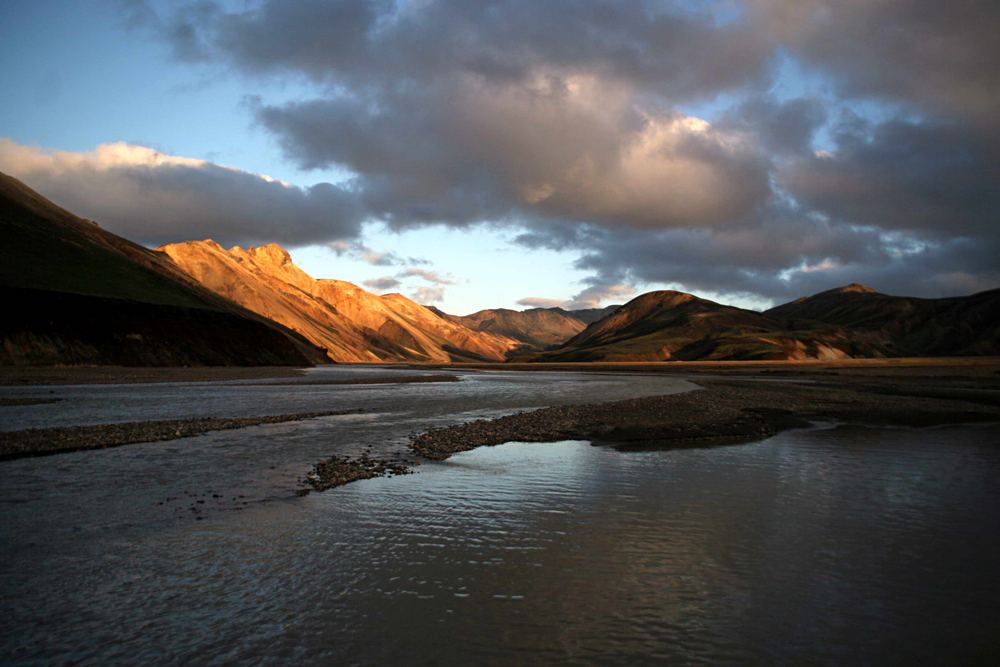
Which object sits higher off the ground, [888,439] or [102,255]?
[102,255]

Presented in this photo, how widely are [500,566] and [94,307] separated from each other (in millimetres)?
126590

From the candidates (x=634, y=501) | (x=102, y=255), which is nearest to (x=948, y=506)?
(x=634, y=501)

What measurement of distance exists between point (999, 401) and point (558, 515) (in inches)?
2469

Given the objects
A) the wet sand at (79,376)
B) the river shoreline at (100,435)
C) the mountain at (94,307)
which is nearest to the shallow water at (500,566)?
the river shoreline at (100,435)

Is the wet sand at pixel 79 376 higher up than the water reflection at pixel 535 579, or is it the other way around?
the wet sand at pixel 79 376

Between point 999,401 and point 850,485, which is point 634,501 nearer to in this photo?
point 850,485

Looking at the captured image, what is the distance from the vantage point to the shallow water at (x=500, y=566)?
30.8 ft

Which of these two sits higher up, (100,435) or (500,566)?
(100,435)

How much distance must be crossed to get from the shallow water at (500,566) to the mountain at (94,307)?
97.2 meters

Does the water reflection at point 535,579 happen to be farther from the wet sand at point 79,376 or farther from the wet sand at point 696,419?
the wet sand at point 79,376

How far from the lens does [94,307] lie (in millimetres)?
113500

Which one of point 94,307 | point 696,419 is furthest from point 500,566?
point 94,307

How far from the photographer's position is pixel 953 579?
12148mm

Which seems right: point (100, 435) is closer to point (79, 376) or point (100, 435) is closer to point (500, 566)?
point (500, 566)
